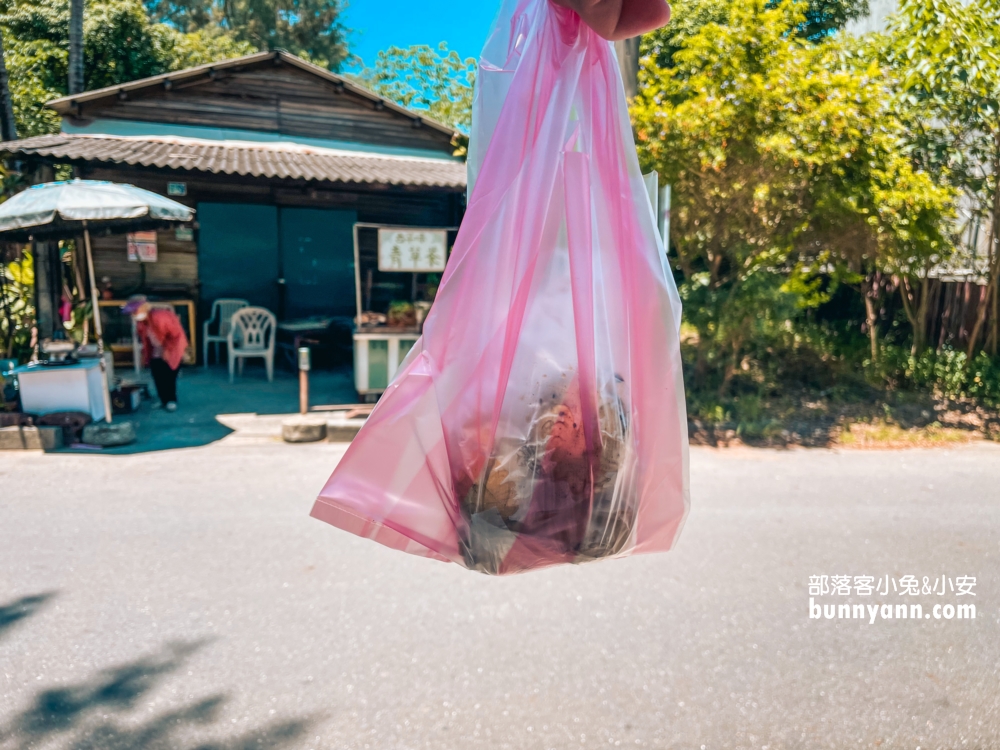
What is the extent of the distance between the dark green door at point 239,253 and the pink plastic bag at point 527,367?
11.4 meters

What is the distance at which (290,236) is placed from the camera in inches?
493

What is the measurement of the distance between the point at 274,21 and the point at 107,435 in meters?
22.5

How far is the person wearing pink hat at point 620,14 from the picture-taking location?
4.93 ft

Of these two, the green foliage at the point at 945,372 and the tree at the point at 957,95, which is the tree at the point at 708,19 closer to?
the tree at the point at 957,95

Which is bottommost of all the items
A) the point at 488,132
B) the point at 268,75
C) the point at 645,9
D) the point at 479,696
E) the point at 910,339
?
the point at 479,696

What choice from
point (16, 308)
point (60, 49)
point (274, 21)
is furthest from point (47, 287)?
point (274, 21)

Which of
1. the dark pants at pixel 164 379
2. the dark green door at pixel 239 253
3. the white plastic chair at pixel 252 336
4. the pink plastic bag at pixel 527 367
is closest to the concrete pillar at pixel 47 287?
the dark pants at pixel 164 379

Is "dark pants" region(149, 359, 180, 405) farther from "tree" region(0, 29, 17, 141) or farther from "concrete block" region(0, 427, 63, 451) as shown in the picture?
"tree" region(0, 29, 17, 141)

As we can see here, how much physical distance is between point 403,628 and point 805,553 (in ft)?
8.88

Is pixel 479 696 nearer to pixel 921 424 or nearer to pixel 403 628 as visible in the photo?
pixel 403 628

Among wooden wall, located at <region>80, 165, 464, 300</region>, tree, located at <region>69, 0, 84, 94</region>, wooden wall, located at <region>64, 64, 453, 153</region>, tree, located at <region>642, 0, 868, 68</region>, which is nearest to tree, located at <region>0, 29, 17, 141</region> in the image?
wooden wall, located at <region>64, 64, 453, 153</region>

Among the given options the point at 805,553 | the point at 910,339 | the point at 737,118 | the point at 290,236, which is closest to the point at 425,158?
the point at 290,236

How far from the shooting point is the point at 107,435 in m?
7.63

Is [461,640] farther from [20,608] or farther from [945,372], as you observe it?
[945,372]
